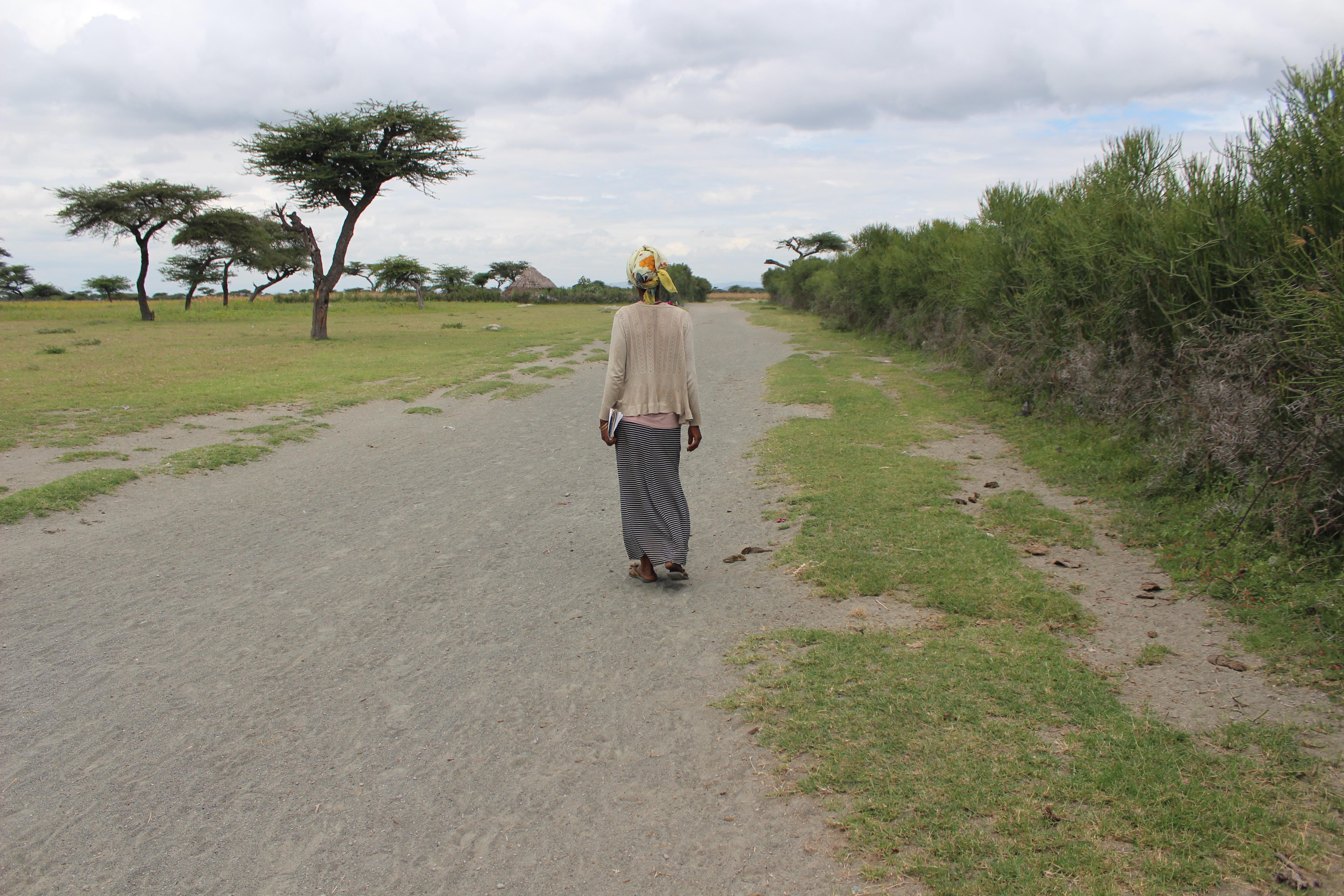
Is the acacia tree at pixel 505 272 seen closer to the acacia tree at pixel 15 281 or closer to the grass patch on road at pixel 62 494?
the acacia tree at pixel 15 281

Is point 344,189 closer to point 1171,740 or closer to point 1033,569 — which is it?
point 1033,569

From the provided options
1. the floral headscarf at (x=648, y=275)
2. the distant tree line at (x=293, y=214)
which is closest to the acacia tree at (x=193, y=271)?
the distant tree line at (x=293, y=214)

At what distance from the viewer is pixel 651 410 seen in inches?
189

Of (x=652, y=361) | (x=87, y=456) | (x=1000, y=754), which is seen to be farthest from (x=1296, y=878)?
(x=87, y=456)

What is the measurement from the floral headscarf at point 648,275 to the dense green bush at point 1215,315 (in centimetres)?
356

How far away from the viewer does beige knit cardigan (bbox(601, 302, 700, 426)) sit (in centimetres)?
479

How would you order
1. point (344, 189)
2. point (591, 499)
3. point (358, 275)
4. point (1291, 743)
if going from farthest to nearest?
point (358, 275) → point (344, 189) → point (591, 499) → point (1291, 743)

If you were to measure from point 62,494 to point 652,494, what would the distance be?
4.88 metres

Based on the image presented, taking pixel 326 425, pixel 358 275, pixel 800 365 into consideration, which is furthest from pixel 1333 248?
pixel 358 275

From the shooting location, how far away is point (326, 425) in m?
10.0

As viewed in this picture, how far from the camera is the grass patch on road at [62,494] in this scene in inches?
231

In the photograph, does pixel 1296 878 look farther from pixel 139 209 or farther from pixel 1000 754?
pixel 139 209

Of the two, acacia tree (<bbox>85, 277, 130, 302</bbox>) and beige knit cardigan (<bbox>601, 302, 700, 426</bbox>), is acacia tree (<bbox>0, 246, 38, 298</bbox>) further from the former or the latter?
beige knit cardigan (<bbox>601, 302, 700, 426</bbox>)

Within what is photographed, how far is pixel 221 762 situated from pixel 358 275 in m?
76.5
